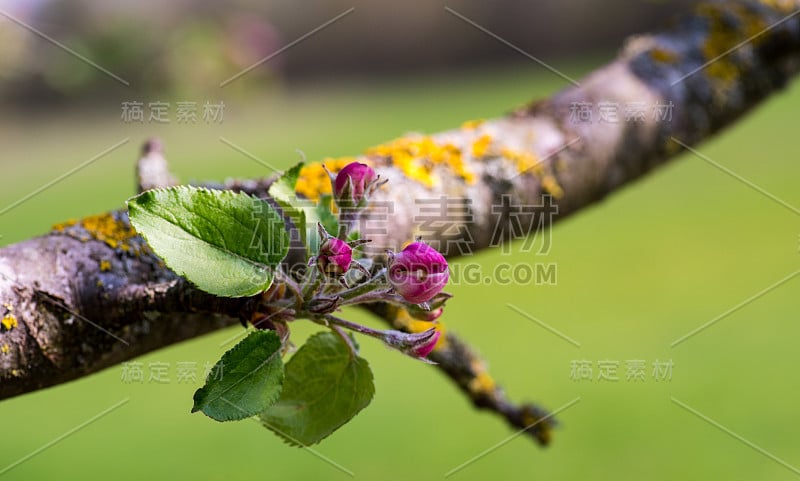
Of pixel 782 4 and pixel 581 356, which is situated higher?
pixel 782 4

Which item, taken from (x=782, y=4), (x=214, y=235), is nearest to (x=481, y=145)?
(x=214, y=235)

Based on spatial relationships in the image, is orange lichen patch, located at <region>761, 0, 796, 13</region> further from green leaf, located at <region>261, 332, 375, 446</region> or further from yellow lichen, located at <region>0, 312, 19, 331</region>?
yellow lichen, located at <region>0, 312, 19, 331</region>

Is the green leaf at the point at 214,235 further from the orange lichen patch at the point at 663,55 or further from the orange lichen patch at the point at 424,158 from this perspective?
the orange lichen patch at the point at 663,55

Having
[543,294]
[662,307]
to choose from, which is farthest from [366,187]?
[543,294]

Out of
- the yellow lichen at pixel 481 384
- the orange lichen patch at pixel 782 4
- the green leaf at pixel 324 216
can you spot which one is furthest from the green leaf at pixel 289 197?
the orange lichen patch at pixel 782 4

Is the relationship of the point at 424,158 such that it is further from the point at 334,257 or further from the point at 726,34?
the point at 726,34

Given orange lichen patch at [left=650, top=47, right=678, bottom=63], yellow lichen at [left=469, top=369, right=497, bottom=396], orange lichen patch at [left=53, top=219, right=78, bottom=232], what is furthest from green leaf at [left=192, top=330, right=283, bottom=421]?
orange lichen patch at [left=650, top=47, right=678, bottom=63]

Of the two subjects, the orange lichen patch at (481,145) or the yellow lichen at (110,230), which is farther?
the orange lichen patch at (481,145)
